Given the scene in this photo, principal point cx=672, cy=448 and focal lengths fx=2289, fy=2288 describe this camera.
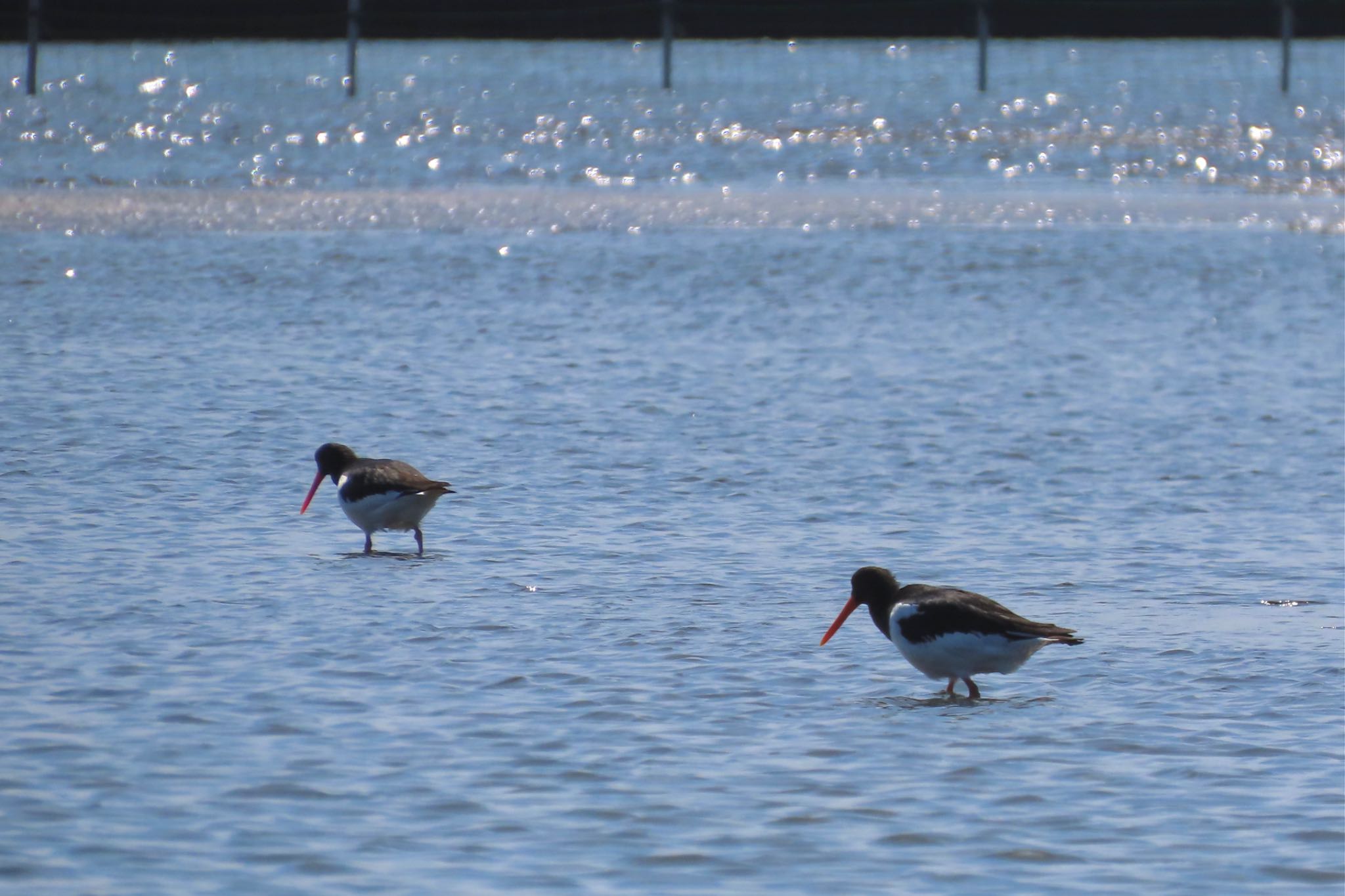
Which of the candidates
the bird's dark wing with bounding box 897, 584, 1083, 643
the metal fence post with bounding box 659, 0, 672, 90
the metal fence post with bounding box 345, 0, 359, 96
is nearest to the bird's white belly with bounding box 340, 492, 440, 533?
the bird's dark wing with bounding box 897, 584, 1083, 643

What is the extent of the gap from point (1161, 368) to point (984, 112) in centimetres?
1815

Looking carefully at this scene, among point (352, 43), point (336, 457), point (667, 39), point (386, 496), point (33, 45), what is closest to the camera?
point (386, 496)

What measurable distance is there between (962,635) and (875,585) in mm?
674

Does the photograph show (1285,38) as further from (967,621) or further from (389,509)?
(967,621)

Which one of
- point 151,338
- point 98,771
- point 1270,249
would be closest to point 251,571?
point 98,771

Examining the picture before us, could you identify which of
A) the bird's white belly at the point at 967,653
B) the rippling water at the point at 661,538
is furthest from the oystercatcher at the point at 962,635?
the rippling water at the point at 661,538

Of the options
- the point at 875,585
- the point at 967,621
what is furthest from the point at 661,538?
the point at 967,621

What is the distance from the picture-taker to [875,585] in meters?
8.52

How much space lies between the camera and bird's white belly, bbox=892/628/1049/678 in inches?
312

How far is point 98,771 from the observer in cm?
672

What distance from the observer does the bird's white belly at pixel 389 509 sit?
402 inches

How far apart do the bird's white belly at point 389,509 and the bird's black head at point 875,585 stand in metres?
2.51

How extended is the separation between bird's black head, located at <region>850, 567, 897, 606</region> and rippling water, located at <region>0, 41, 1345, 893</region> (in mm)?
280

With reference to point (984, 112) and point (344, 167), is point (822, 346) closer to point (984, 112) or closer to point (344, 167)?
point (344, 167)
